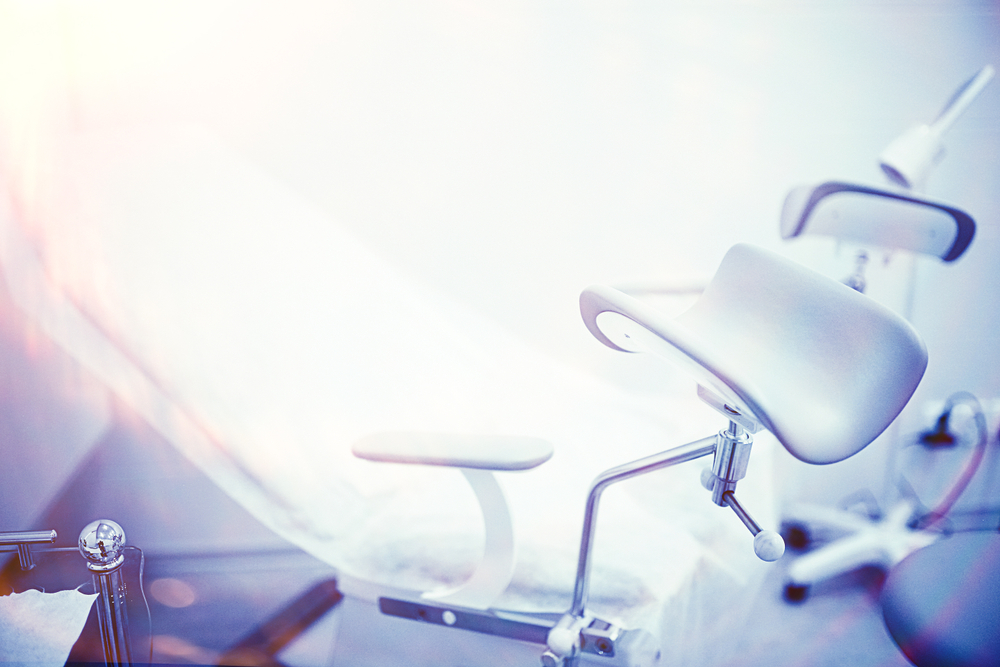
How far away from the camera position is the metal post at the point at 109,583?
31.4 inches

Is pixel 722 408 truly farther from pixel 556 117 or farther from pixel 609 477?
pixel 556 117

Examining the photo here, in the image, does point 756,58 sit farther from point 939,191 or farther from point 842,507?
point 842,507

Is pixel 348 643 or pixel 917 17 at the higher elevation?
pixel 917 17

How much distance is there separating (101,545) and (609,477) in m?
0.73

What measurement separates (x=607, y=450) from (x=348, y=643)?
69 cm

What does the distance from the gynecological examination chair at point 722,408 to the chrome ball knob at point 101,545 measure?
35cm

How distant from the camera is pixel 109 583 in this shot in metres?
0.83

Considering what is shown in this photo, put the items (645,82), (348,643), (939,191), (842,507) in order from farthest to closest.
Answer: (842,507) < (939,191) < (645,82) < (348,643)

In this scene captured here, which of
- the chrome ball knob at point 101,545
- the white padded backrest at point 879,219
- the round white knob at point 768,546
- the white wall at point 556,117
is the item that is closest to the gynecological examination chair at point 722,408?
the round white knob at point 768,546

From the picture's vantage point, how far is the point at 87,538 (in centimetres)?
79

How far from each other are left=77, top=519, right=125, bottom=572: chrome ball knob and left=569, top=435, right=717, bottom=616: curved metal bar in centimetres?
67

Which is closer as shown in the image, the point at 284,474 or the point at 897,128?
the point at 284,474

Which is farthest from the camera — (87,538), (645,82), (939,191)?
(939,191)

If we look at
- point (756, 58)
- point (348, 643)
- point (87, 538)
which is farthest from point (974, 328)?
point (87, 538)
